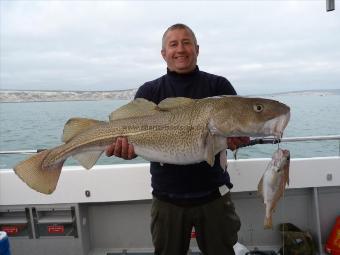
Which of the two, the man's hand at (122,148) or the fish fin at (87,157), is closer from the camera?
the man's hand at (122,148)

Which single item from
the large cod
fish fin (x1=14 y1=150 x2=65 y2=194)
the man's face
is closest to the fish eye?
the large cod

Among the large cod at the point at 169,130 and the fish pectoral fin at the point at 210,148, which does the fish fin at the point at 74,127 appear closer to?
the large cod at the point at 169,130

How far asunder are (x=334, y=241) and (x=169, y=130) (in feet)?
11.3

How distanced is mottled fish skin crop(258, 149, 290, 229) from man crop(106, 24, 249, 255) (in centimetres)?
46

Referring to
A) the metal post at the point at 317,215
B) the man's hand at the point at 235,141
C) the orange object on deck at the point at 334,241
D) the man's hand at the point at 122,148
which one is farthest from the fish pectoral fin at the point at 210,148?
the orange object on deck at the point at 334,241

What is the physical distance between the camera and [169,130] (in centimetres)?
305

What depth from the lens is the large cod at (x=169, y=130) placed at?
2.73m

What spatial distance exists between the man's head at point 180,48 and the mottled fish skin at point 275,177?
46.2 inches

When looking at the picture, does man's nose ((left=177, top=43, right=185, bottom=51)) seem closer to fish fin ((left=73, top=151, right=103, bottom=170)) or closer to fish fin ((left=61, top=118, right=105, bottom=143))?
fish fin ((left=61, top=118, right=105, bottom=143))

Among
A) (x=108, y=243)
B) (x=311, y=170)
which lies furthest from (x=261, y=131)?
(x=108, y=243)

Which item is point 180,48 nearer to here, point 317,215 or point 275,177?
point 275,177

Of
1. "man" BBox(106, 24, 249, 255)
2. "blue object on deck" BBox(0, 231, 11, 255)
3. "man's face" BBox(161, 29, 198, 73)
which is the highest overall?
"man's face" BBox(161, 29, 198, 73)

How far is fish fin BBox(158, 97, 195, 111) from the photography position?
302 cm

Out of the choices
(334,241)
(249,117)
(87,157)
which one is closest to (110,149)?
(87,157)
